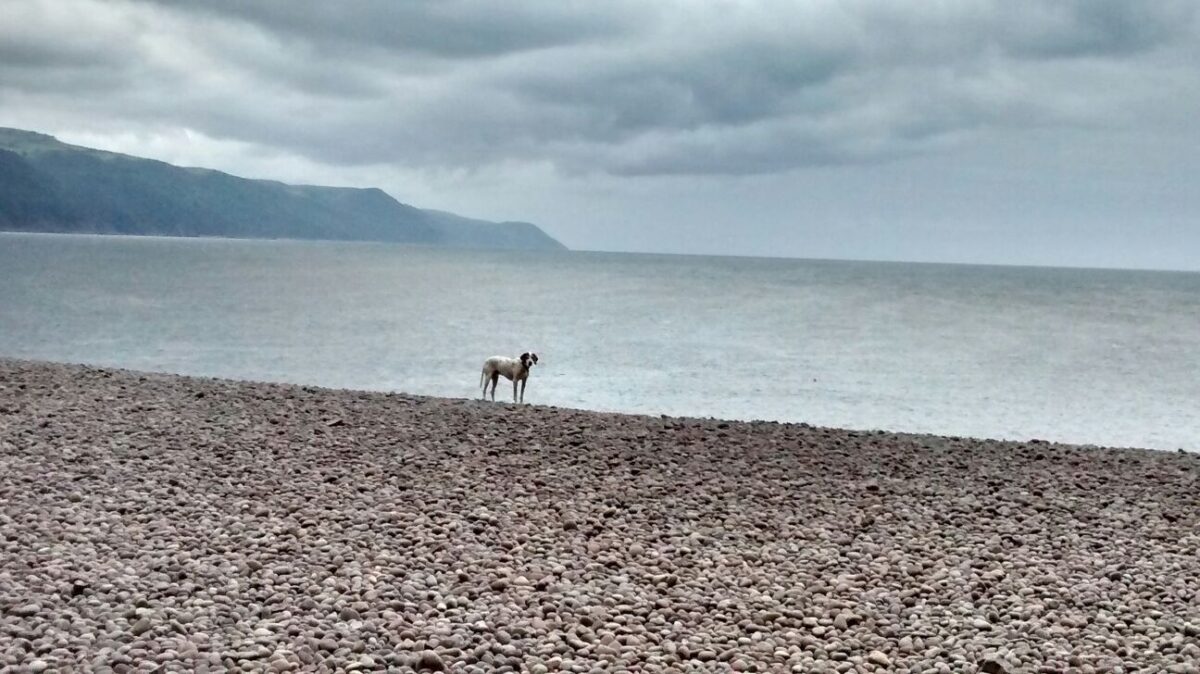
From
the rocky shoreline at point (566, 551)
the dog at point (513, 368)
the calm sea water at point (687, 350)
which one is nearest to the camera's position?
the rocky shoreline at point (566, 551)

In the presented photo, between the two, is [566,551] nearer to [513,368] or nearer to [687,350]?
[513,368]

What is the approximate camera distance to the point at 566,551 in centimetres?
824

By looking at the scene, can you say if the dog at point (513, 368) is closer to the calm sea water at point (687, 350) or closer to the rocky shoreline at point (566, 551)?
the calm sea water at point (687, 350)

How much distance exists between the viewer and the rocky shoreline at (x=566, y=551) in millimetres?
6305

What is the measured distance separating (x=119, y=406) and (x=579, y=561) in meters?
8.64

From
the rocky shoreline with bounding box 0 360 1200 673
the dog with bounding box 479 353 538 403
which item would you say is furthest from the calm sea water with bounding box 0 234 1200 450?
the rocky shoreline with bounding box 0 360 1200 673

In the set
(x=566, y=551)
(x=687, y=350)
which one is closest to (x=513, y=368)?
(x=566, y=551)

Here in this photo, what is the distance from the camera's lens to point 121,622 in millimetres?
6285

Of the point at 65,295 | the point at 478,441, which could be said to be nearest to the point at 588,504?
the point at 478,441

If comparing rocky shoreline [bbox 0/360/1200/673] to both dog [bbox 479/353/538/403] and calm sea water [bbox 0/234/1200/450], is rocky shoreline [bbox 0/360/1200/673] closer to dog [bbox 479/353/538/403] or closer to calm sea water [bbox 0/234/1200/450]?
dog [bbox 479/353/538/403]

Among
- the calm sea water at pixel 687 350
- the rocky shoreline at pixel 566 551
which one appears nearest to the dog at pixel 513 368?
the calm sea water at pixel 687 350

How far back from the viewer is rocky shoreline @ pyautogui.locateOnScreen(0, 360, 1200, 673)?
20.7 feet

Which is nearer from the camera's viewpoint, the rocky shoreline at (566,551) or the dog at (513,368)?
the rocky shoreline at (566,551)

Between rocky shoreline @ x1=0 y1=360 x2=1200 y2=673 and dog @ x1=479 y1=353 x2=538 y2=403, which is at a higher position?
dog @ x1=479 y1=353 x2=538 y2=403
